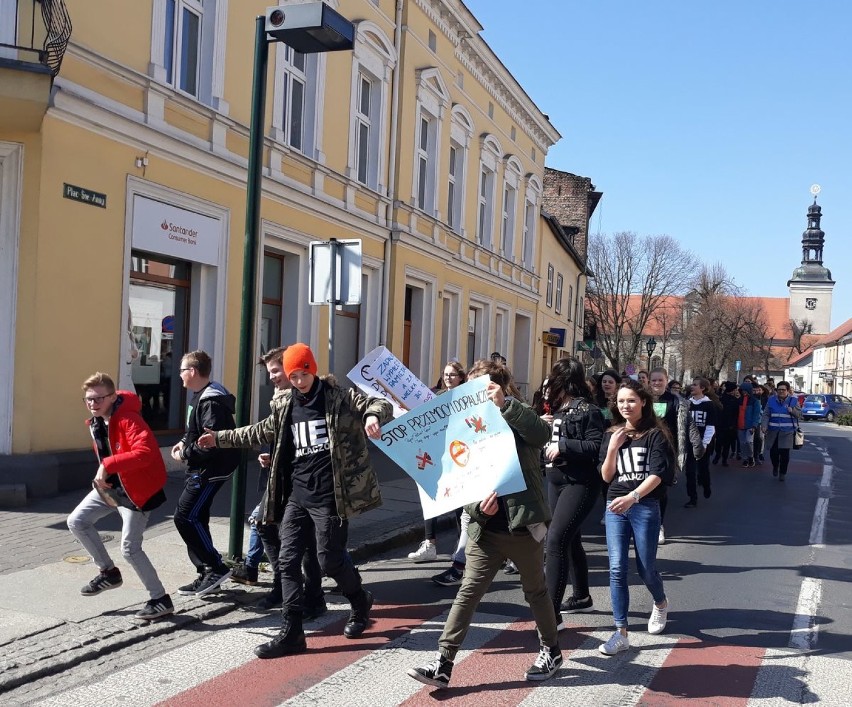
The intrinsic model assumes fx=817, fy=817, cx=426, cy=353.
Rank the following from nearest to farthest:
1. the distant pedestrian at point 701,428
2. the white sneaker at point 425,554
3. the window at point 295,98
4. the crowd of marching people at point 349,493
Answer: the crowd of marching people at point 349,493 < the white sneaker at point 425,554 < the distant pedestrian at point 701,428 < the window at point 295,98

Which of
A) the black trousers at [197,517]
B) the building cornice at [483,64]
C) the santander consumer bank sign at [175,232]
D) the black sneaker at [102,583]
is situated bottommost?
the black sneaker at [102,583]

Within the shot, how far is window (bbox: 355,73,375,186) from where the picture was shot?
1627 cm

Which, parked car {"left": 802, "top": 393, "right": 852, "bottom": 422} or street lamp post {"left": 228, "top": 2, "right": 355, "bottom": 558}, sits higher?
street lamp post {"left": 228, "top": 2, "right": 355, "bottom": 558}

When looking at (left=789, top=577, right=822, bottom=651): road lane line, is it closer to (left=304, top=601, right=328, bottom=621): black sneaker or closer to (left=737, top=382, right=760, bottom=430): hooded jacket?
(left=304, top=601, right=328, bottom=621): black sneaker

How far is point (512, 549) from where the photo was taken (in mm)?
4527

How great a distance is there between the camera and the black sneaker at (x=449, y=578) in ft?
22.0

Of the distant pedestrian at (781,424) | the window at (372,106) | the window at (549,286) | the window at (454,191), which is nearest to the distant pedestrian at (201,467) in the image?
the window at (372,106)

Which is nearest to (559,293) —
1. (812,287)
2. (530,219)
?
(530,219)

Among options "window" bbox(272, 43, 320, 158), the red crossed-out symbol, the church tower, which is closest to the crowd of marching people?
the red crossed-out symbol

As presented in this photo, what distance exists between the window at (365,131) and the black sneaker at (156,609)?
11888 mm

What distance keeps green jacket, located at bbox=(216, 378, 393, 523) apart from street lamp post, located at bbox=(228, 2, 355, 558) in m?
1.09

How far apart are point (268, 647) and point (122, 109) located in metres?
7.24

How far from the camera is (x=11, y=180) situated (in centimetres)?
866

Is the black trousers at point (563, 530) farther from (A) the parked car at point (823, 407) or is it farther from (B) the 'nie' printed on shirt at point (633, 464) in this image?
(A) the parked car at point (823, 407)
